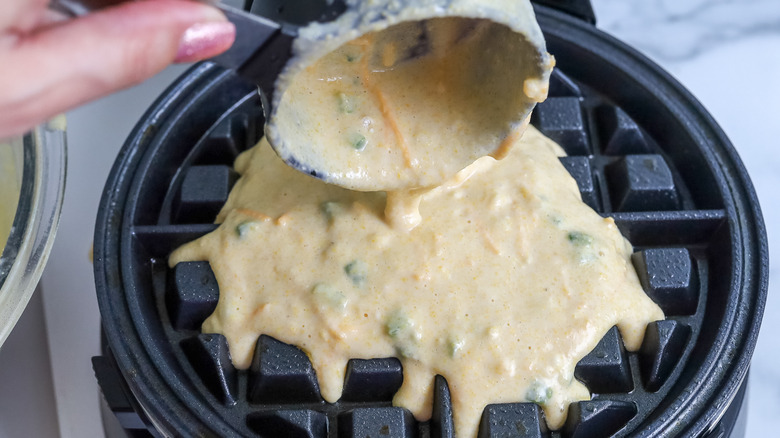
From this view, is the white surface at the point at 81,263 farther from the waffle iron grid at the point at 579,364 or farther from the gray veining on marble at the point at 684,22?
the gray veining on marble at the point at 684,22

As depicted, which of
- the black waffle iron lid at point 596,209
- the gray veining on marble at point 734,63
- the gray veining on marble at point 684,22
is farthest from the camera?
the gray veining on marble at point 684,22

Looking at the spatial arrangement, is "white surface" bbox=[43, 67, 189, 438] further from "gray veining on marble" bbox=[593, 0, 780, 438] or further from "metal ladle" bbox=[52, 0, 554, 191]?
"gray veining on marble" bbox=[593, 0, 780, 438]

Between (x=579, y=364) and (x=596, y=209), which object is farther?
(x=596, y=209)

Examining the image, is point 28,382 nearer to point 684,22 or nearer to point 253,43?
point 253,43

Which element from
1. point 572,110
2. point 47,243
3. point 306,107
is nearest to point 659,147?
point 572,110

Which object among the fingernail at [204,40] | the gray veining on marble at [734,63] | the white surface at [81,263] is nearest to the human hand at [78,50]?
the fingernail at [204,40]

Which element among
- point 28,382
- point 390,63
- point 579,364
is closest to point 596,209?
point 579,364
